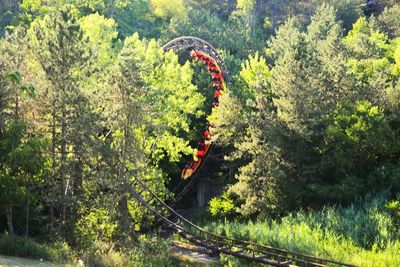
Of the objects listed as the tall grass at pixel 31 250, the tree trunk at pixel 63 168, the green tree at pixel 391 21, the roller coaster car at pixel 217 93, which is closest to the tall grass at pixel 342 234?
the tree trunk at pixel 63 168

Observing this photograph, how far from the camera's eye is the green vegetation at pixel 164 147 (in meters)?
17.9

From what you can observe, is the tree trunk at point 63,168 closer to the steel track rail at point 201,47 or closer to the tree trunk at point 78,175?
the tree trunk at point 78,175

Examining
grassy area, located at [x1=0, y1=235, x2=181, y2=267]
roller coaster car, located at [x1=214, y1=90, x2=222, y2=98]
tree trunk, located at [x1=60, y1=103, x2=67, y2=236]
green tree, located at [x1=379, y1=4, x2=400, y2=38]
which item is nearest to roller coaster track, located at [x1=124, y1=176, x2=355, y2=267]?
grassy area, located at [x1=0, y1=235, x2=181, y2=267]

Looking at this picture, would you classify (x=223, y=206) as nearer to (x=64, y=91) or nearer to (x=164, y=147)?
(x=164, y=147)

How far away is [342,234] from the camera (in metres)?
19.3

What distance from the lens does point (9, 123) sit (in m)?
18.0

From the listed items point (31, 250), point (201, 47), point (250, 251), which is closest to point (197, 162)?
point (201, 47)

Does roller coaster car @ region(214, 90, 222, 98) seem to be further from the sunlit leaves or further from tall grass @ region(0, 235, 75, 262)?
the sunlit leaves

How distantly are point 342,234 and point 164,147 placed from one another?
11.2m

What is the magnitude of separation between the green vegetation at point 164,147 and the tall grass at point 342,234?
7cm

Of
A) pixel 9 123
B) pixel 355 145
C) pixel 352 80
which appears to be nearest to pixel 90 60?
pixel 9 123

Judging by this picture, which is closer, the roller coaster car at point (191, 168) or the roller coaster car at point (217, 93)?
the roller coaster car at point (191, 168)

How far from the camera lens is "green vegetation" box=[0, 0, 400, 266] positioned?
1792 cm

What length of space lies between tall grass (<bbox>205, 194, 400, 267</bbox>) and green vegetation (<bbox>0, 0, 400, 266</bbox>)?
7cm
